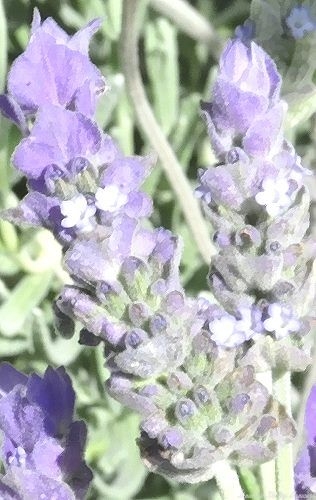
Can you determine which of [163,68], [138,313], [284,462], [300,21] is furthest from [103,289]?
[163,68]

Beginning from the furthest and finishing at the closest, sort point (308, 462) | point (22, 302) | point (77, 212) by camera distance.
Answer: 1. point (22, 302)
2. point (308, 462)
3. point (77, 212)

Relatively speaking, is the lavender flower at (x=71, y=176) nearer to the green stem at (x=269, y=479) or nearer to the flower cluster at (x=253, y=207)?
the flower cluster at (x=253, y=207)

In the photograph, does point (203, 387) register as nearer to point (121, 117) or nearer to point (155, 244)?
point (155, 244)

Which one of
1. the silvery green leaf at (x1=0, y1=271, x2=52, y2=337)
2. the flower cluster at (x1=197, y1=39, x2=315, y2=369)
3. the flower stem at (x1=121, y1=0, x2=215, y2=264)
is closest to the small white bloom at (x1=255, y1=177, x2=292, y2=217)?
the flower cluster at (x1=197, y1=39, x2=315, y2=369)

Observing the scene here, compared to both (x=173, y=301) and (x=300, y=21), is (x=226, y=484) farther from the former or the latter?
(x=300, y=21)

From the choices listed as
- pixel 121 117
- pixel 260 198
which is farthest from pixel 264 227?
pixel 121 117

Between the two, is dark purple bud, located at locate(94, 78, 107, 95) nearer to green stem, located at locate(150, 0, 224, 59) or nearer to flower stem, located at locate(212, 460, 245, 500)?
flower stem, located at locate(212, 460, 245, 500)
